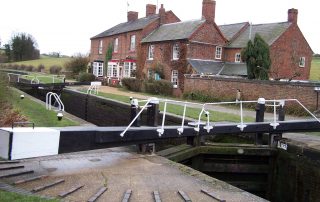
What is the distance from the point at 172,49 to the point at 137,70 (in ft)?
18.1

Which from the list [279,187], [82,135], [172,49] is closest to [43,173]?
[82,135]

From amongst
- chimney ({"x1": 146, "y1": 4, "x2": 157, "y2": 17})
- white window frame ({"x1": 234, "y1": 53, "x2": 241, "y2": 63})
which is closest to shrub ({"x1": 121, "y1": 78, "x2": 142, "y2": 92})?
white window frame ({"x1": 234, "y1": 53, "x2": 241, "y2": 63})

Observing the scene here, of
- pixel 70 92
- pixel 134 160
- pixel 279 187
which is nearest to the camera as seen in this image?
pixel 134 160

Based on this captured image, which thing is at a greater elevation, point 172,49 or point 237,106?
point 172,49

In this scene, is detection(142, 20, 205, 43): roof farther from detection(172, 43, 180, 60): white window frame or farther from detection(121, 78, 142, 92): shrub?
detection(121, 78, 142, 92): shrub

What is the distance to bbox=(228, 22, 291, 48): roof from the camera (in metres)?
34.8

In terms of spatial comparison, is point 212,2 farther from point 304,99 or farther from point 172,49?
point 304,99

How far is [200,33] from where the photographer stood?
3347cm

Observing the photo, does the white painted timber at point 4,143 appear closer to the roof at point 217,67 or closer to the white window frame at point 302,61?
the roof at point 217,67

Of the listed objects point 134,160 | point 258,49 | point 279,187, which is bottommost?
point 279,187

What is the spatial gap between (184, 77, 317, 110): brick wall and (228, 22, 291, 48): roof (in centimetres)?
1055

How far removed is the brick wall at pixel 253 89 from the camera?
18766 mm

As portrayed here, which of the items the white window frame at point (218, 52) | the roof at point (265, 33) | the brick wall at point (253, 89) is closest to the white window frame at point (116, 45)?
the white window frame at point (218, 52)

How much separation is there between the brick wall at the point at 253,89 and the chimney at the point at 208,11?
346 inches
